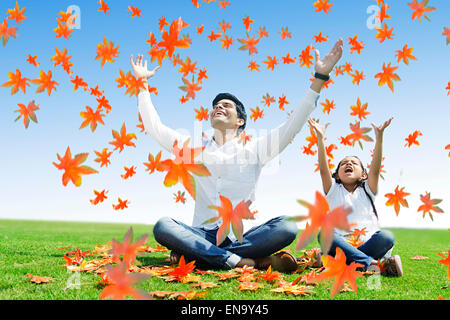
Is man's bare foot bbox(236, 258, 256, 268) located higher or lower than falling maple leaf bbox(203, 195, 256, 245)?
lower

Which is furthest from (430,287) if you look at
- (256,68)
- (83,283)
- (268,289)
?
(256,68)

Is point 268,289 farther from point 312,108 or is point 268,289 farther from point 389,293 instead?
point 312,108

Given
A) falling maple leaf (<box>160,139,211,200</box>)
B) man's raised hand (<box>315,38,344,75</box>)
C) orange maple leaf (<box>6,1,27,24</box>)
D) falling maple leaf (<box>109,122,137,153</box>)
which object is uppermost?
orange maple leaf (<box>6,1,27,24</box>)

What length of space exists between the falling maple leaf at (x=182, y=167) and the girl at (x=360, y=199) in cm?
188

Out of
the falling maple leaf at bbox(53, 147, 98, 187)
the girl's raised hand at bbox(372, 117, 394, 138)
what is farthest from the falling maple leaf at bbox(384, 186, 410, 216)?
the falling maple leaf at bbox(53, 147, 98, 187)

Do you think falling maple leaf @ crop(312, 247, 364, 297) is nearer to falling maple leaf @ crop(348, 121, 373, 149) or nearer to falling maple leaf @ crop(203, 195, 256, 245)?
falling maple leaf @ crop(203, 195, 256, 245)

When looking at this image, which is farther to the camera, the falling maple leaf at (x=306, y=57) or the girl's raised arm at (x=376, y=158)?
the falling maple leaf at (x=306, y=57)

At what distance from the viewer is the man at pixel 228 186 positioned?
3488 millimetres

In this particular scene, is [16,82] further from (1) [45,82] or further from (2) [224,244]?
(2) [224,244]

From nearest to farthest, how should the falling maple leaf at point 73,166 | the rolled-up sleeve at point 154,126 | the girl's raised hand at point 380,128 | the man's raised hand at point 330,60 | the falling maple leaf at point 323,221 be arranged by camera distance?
the falling maple leaf at point 323,221 → the falling maple leaf at point 73,166 → the man's raised hand at point 330,60 → the girl's raised hand at point 380,128 → the rolled-up sleeve at point 154,126

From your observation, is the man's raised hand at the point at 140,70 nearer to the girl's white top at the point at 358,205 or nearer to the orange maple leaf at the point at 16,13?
the orange maple leaf at the point at 16,13

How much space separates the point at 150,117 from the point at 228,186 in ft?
3.63

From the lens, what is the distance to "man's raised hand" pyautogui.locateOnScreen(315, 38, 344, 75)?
3102 mm

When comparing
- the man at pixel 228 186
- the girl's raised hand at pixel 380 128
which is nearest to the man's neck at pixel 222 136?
the man at pixel 228 186
